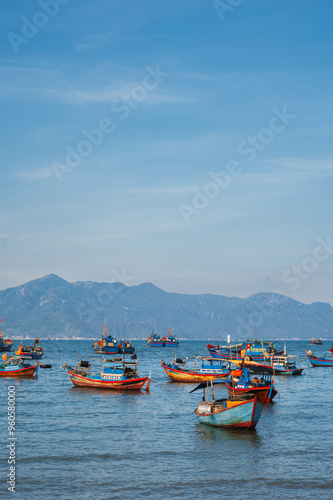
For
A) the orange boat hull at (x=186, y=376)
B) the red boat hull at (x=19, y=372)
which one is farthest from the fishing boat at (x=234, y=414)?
the red boat hull at (x=19, y=372)

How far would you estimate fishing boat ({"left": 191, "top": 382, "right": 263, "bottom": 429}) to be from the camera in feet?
136

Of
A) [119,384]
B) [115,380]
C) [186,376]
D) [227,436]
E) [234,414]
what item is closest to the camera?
[227,436]

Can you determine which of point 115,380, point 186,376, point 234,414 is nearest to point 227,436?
point 234,414

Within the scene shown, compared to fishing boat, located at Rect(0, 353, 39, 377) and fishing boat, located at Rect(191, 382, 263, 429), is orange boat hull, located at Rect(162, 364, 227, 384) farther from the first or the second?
fishing boat, located at Rect(191, 382, 263, 429)

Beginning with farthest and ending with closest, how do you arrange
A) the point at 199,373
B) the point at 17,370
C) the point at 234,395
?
the point at 17,370 < the point at 199,373 < the point at 234,395

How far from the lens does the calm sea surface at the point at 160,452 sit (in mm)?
29078

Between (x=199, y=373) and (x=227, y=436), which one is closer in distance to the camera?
(x=227, y=436)

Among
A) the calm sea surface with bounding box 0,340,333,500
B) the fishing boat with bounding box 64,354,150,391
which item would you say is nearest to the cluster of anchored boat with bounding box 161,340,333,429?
the calm sea surface with bounding box 0,340,333,500

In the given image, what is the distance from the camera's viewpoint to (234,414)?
4216 centimetres

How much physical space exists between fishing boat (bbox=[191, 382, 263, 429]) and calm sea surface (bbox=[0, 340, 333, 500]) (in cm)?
72

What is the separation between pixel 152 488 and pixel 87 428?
17.3 metres

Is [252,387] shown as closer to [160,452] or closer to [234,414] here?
[234,414]

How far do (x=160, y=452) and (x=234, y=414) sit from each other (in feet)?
26.0

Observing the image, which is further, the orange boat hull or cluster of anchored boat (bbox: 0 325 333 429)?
the orange boat hull
